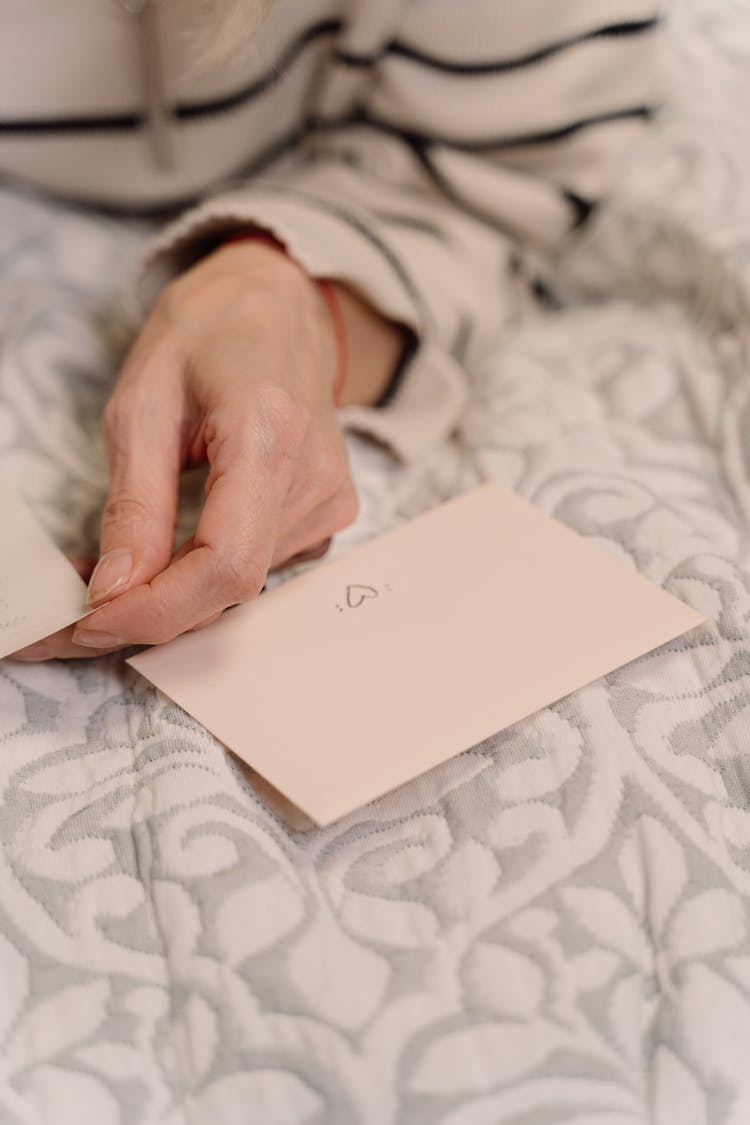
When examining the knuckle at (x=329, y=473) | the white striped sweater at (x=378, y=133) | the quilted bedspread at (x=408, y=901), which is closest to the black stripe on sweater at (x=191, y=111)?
the white striped sweater at (x=378, y=133)

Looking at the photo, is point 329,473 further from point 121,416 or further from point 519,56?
point 519,56

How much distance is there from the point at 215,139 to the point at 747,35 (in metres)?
0.44

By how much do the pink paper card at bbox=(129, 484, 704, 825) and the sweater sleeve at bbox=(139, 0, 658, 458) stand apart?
153 millimetres

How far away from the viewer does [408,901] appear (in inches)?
14.1

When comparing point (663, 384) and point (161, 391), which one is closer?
point (161, 391)

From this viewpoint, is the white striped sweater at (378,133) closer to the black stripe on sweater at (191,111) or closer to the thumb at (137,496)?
the black stripe on sweater at (191,111)

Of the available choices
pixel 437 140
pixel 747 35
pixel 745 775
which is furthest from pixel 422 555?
pixel 747 35

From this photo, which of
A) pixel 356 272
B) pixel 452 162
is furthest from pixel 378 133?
pixel 356 272

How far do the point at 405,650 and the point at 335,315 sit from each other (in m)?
0.26

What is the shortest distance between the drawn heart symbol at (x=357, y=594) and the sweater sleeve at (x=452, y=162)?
16cm

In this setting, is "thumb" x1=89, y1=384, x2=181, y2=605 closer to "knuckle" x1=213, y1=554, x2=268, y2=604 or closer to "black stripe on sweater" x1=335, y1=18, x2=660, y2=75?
"knuckle" x1=213, y1=554, x2=268, y2=604

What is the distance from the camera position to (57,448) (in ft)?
1.76

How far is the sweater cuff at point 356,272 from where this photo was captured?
0.59 m

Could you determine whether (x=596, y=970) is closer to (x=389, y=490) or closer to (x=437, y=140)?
(x=389, y=490)
